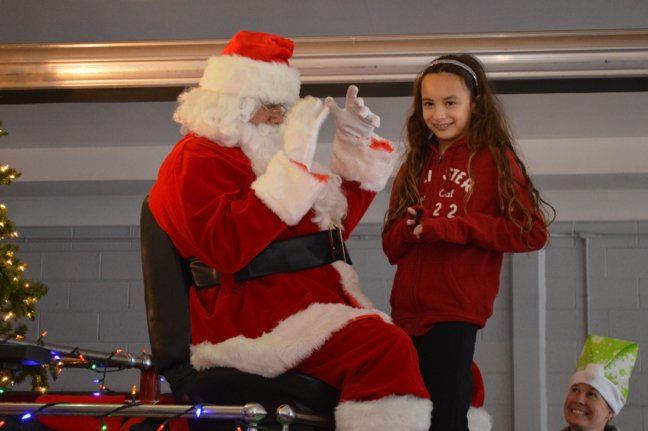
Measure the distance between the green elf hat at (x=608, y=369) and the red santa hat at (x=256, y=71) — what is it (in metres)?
2.24

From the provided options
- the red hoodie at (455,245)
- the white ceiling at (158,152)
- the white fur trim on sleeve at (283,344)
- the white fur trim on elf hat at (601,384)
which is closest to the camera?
the white fur trim on sleeve at (283,344)

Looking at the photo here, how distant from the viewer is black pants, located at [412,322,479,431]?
2.34 m

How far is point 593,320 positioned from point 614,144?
1097mm

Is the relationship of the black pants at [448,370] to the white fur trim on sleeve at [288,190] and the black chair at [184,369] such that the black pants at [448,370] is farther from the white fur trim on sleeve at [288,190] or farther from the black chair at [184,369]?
the white fur trim on sleeve at [288,190]

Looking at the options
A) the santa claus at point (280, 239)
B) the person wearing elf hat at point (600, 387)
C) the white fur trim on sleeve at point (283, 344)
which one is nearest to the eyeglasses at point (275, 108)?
the santa claus at point (280, 239)

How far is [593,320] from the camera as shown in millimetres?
5730

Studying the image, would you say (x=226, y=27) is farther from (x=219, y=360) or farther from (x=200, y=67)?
(x=219, y=360)

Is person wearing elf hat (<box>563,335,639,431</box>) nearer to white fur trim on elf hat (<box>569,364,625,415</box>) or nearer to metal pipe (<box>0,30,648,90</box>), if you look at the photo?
white fur trim on elf hat (<box>569,364,625,415</box>)

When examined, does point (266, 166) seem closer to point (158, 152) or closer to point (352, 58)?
point (352, 58)

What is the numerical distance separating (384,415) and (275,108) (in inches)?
38.7

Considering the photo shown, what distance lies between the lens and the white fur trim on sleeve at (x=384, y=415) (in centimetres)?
202

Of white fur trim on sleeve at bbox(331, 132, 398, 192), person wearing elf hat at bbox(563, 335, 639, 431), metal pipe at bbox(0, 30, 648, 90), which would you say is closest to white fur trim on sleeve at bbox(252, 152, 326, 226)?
white fur trim on sleeve at bbox(331, 132, 398, 192)

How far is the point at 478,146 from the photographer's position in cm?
253

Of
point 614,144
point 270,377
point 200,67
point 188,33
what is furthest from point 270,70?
point 614,144
